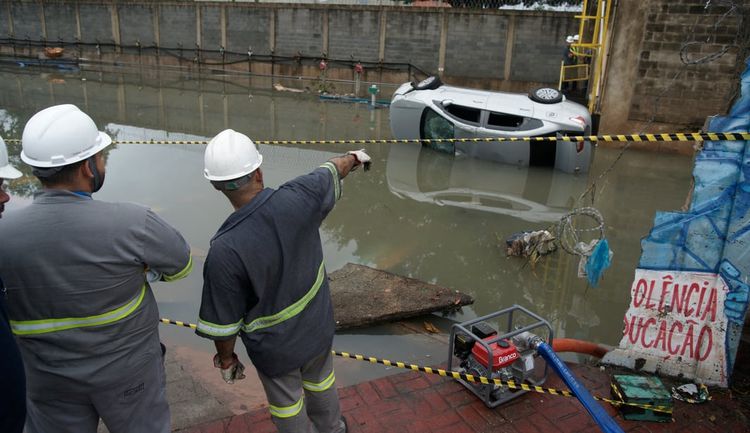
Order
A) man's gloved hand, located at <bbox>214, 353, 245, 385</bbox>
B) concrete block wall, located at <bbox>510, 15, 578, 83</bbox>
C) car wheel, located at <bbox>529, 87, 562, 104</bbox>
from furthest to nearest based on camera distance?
concrete block wall, located at <bbox>510, 15, 578, 83</bbox> → car wheel, located at <bbox>529, 87, 562, 104</bbox> → man's gloved hand, located at <bbox>214, 353, 245, 385</bbox>

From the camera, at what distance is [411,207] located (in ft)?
27.5

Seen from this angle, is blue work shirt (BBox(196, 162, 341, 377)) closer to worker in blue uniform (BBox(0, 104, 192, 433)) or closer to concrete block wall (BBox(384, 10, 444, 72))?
worker in blue uniform (BBox(0, 104, 192, 433))

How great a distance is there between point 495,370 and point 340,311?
1811 mm

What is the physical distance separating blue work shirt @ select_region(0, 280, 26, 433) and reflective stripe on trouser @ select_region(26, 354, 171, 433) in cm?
33

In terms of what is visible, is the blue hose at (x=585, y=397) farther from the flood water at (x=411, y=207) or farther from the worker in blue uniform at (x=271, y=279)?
the worker in blue uniform at (x=271, y=279)

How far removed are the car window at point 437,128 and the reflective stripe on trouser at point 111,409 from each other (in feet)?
30.2

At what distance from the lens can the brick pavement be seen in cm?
331

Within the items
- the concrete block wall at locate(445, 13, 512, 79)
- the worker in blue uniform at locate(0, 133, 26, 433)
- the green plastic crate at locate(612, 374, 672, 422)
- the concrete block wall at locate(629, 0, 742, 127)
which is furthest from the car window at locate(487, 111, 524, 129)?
the concrete block wall at locate(445, 13, 512, 79)

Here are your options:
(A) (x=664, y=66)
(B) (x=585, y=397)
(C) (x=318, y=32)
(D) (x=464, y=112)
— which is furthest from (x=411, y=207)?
(C) (x=318, y=32)

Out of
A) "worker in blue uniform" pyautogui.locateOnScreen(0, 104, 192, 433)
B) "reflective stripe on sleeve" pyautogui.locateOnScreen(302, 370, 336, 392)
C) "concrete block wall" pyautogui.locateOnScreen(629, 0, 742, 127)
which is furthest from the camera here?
"concrete block wall" pyautogui.locateOnScreen(629, 0, 742, 127)

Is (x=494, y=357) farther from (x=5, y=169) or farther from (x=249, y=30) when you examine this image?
(x=249, y=30)

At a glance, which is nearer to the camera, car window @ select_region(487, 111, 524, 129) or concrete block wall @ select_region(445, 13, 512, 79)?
car window @ select_region(487, 111, 524, 129)

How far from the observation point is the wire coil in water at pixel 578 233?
5.62 meters

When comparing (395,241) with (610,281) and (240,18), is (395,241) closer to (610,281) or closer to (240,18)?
(610,281)
